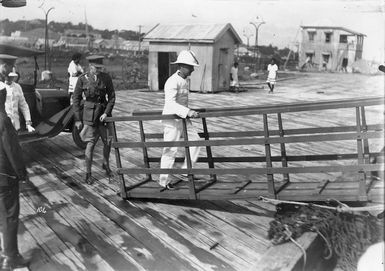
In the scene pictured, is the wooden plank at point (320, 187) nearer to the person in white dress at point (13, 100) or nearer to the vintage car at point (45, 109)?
the person in white dress at point (13, 100)

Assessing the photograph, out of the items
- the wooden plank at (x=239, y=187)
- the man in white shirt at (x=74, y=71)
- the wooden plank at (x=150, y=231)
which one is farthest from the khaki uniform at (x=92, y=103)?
the man in white shirt at (x=74, y=71)

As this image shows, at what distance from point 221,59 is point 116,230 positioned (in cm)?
1496

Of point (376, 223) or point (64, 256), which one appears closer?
point (64, 256)

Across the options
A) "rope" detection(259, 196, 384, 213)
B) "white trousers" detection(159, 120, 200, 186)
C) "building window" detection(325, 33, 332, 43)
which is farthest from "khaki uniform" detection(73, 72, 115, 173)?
"building window" detection(325, 33, 332, 43)

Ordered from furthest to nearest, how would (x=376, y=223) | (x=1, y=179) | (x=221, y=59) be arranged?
(x=221, y=59) < (x=376, y=223) < (x=1, y=179)

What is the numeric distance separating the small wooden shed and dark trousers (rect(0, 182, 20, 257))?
14.7 metres

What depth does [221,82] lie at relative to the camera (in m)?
18.6

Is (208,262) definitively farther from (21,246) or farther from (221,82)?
(221,82)

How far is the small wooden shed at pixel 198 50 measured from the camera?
17.5 m

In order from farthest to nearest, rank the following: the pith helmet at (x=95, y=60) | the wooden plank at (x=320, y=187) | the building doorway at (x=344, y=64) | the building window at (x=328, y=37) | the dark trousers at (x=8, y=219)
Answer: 1. the building window at (x=328, y=37)
2. the building doorway at (x=344, y=64)
3. the pith helmet at (x=95, y=60)
4. the wooden plank at (x=320, y=187)
5. the dark trousers at (x=8, y=219)

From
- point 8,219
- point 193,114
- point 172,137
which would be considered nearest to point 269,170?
point 193,114

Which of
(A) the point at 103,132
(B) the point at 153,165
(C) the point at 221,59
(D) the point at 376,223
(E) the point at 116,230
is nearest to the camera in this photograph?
(D) the point at 376,223

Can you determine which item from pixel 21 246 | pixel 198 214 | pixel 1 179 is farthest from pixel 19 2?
pixel 198 214

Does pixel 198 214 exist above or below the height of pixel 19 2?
below
